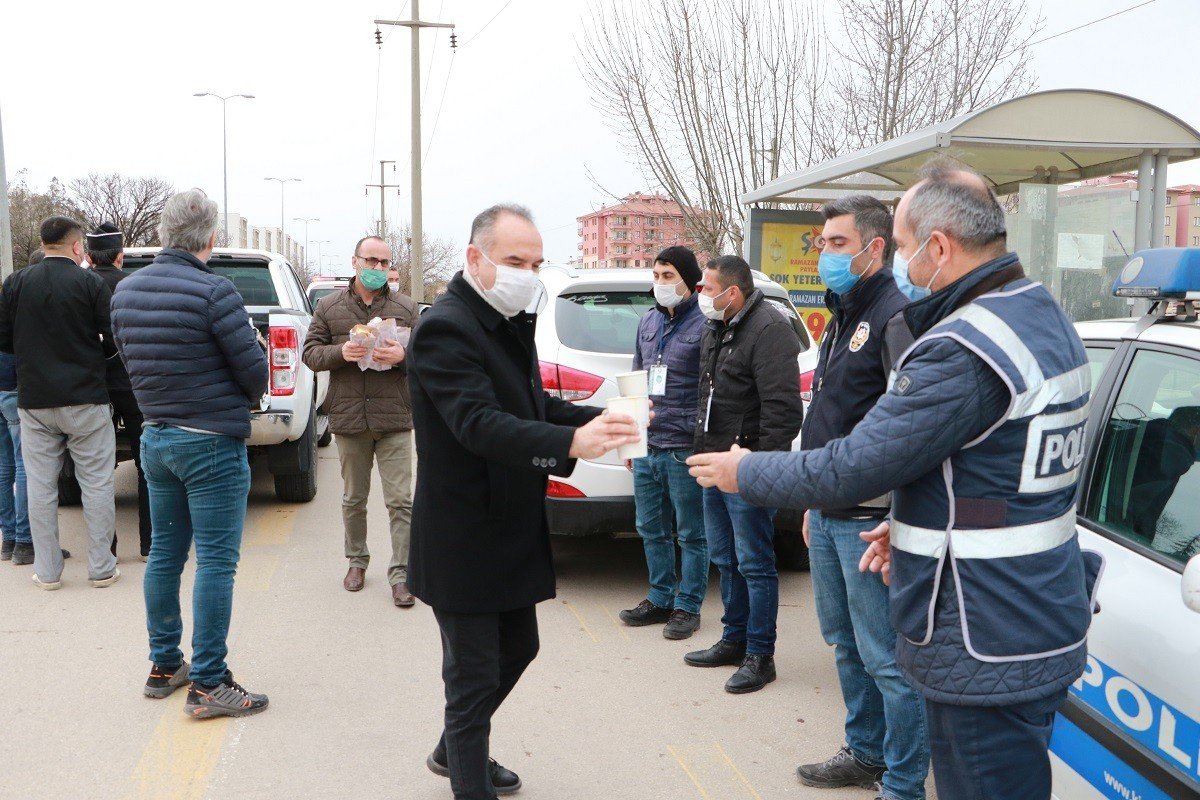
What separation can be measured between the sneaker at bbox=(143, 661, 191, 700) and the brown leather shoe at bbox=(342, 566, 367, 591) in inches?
64.8

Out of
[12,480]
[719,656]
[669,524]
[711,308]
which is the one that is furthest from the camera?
[12,480]

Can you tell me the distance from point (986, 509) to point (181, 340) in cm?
319

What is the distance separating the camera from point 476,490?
3.02 meters

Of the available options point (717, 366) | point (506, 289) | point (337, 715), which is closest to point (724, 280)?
point (717, 366)

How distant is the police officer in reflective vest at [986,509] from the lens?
2107 mm

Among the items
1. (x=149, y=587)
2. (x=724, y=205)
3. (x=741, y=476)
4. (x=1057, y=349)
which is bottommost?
(x=149, y=587)

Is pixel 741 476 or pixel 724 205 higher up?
pixel 724 205

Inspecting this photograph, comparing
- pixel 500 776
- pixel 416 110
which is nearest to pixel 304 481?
pixel 500 776

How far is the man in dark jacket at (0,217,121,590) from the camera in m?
5.91

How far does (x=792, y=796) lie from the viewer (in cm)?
360

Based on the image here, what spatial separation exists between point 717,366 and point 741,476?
2.30 meters

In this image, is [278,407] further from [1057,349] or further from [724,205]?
[724,205]

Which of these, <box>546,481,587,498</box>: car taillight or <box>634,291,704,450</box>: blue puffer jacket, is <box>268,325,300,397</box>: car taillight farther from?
<box>634,291,704,450</box>: blue puffer jacket

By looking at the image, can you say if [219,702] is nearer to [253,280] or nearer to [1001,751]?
[1001,751]
